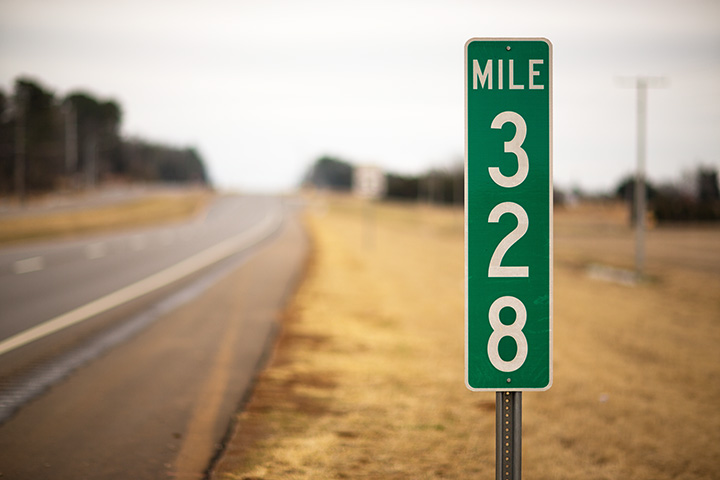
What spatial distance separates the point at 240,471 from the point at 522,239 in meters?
3.19

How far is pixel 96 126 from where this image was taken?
4289 inches

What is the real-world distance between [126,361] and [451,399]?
4376 millimetres

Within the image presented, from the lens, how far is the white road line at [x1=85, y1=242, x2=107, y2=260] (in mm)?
21225

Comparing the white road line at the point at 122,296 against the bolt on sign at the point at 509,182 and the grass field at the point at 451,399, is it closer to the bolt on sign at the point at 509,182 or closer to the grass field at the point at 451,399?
the grass field at the point at 451,399

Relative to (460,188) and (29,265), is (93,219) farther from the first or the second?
(460,188)

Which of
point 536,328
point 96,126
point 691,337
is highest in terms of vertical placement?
point 96,126

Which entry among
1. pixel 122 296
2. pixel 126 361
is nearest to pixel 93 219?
pixel 122 296

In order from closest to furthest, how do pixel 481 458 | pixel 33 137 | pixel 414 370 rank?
1. pixel 481 458
2. pixel 414 370
3. pixel 33 137

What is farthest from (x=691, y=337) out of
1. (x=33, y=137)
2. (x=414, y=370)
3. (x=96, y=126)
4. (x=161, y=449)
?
(x=96, y=126)

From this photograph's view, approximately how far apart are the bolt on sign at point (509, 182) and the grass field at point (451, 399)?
263cm

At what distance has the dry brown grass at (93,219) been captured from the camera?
30.4m

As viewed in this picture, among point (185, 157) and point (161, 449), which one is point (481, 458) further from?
point (185, 157)

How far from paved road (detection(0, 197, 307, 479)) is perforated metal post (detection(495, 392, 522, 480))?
9.41 feet

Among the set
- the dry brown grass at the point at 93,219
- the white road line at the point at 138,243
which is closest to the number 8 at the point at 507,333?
the white road line at the point at 138,243
